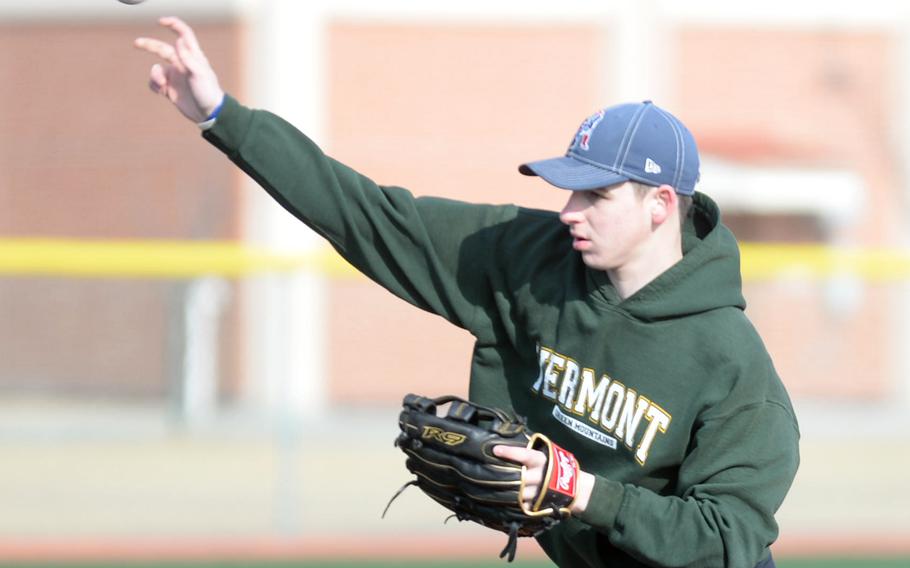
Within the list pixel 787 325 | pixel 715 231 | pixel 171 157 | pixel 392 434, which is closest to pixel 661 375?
pixel 715 231

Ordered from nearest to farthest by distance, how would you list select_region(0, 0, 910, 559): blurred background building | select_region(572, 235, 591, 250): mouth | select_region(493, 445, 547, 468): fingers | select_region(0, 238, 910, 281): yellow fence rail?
select_region(493, 445, 547, 468): fingers < select_region(572, 235, 591, 250): mouth < select_region(0, 238, 910, 281): yellow fence rail < select_region(0, 0, 910, 559): blurred background building

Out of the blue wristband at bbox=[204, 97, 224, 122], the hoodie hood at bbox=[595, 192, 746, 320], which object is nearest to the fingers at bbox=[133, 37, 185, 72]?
the blue wristband at bbox=[204, 97, 224, 122]

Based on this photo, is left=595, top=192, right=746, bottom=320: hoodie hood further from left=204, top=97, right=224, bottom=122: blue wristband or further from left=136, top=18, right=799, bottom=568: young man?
left=204, top=97, right=224, bottom=122: blue wristband

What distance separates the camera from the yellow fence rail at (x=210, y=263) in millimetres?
7148

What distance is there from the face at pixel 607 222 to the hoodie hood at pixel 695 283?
0.10 meters

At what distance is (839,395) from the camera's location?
7.91 meters

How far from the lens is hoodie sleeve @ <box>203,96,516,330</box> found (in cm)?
328

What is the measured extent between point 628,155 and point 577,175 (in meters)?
0.12

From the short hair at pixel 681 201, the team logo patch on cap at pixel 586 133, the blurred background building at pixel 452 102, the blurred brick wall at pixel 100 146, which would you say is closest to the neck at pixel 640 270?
the short hair at pixel 681 201

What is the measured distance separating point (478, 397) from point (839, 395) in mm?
4984

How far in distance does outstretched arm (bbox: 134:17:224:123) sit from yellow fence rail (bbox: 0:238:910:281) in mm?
4127

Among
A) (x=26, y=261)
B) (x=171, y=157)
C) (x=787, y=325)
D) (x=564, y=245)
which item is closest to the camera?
(x=564, y=245)

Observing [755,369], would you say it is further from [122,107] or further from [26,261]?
[122,107]

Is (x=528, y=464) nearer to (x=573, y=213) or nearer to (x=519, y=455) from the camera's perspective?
(x=519, y=455)
